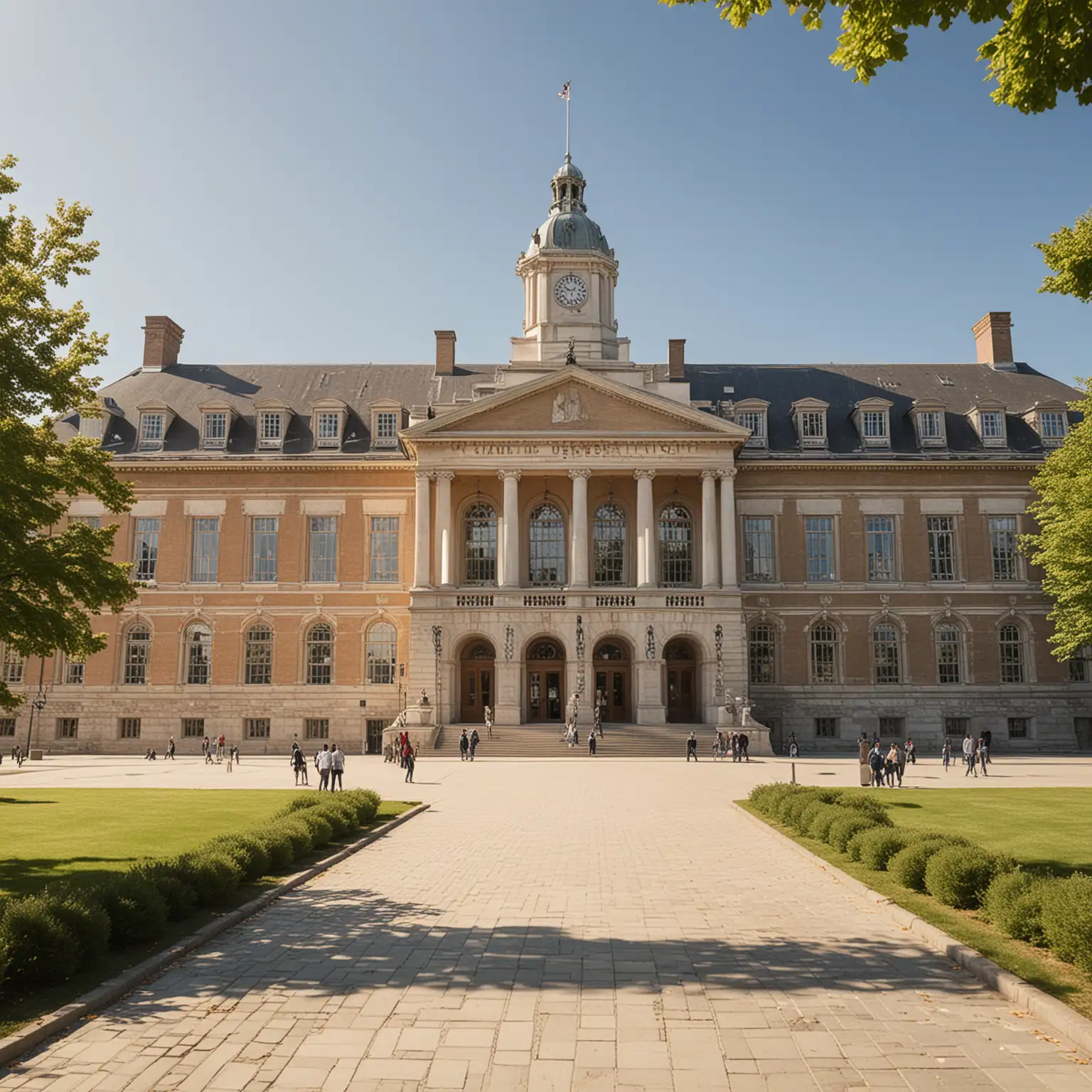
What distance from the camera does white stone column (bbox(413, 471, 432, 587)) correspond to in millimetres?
50719

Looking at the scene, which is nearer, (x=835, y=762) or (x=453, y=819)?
(x=453, y=819)

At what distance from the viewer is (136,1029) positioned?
8680mm

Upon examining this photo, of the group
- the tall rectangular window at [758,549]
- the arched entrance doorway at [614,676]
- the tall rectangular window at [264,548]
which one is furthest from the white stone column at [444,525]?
the tall rectangular window at [758,549]

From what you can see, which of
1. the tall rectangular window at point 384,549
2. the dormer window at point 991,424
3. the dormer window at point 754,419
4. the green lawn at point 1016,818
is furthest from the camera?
the dormer window at point 754,419

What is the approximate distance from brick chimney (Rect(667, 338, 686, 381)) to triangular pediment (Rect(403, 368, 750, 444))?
814 cm

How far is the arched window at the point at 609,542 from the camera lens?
54312 mm

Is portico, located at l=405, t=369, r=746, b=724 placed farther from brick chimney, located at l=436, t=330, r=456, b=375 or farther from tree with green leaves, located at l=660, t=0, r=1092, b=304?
tree with green leaves, located at l=660, t=0, r=1092, b=304

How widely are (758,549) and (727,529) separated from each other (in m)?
4.14

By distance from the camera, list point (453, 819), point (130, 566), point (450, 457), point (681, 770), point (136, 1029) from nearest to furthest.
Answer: point (136, 1029), point (130, 566), point (453, 819), point (681, 770), point (450, 457)

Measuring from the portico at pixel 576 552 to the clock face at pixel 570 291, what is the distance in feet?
25.6

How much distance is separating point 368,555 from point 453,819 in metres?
32.8

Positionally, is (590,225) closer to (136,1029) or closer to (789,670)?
(789,670)

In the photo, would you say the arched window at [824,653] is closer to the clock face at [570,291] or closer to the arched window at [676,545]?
the arched window at [676,545]

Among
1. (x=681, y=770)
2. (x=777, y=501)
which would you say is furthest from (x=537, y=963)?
(x=777, y=501)
